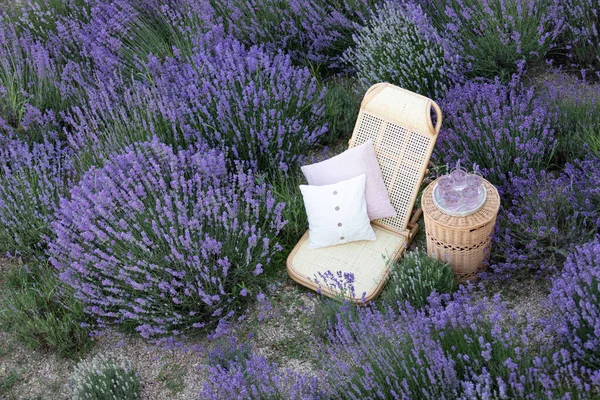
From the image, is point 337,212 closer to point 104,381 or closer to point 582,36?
point 104,381

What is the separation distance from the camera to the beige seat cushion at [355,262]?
12.6 ft

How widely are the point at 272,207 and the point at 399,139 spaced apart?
819 millimetres

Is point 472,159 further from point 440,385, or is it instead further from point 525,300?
point 440,385

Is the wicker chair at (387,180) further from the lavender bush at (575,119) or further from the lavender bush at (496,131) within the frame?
the lavender bush at (575,119)

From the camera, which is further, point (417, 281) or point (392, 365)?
point (417, 281)

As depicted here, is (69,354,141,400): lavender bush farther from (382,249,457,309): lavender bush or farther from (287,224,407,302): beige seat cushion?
(382,249,457,309): lavender bush

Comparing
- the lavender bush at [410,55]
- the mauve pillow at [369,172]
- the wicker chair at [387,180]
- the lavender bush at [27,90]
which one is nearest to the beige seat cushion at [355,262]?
the wicker chair at [387,180]

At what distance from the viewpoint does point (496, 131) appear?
4.00 m

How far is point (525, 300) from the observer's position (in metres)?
3.65

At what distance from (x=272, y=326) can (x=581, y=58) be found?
2704 mm

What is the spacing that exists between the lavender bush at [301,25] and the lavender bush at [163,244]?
56.1 inches

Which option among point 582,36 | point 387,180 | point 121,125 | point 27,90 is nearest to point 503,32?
point 582,36

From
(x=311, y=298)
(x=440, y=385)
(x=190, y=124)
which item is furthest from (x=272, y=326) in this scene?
(x=190, y=124)

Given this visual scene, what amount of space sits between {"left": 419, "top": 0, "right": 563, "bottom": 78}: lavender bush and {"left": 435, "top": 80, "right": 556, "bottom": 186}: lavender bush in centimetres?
26
